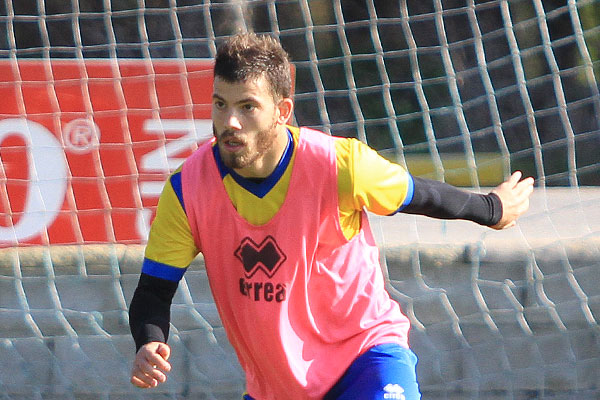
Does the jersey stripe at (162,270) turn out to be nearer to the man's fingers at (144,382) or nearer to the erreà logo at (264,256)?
the erreà logo at (264,256)

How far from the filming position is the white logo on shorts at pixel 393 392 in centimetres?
258

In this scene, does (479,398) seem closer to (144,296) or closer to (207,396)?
(207,396)

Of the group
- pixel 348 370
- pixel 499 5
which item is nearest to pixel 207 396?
pixel 348 370

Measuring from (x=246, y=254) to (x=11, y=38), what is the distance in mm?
2783

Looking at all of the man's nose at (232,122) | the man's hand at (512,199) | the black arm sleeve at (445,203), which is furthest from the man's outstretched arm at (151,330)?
the man's hand at (512,199)

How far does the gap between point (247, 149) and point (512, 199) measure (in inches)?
34.4

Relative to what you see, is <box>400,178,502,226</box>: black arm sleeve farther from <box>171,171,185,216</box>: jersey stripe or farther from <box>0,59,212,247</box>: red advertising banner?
<box>0,59,212,247</box>: red advertising banner

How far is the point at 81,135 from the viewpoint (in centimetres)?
475

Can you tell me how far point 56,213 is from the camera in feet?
15.5

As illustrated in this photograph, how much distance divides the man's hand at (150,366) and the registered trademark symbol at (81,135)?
96.6 inches

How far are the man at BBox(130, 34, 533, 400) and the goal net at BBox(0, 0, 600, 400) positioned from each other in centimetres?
173

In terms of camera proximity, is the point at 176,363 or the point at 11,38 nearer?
the point at 176,363

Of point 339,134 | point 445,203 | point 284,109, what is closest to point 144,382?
point 284,109

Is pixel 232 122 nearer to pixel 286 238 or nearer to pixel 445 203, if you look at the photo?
pixel 286 238
